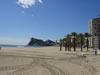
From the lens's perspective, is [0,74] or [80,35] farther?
[80,35]

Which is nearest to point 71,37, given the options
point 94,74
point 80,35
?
point 80,35

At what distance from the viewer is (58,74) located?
30.8 ft

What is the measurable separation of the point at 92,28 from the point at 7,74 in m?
147

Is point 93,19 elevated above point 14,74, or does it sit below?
above

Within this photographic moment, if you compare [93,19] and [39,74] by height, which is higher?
[93,19]

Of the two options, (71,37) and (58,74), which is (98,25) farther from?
(58,74)

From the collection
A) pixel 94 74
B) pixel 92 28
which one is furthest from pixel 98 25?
pixel 94 74

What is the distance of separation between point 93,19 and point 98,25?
29.5 feet

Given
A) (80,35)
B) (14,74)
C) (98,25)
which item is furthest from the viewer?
(98,25)

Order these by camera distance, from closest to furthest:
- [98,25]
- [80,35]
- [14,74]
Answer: [14,74] → [80,35] → [98,25]

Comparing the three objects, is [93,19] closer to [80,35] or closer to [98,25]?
[98,25]

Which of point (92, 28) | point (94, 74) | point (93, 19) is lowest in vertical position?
point (94, 74)

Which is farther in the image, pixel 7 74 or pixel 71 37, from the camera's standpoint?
pixel 71 37

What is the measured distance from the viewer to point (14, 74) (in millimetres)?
9102
